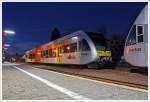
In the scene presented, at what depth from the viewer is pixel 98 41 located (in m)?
20.6

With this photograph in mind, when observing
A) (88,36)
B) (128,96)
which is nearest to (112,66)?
(88,36)

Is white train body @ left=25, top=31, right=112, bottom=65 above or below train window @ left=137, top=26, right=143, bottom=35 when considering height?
below

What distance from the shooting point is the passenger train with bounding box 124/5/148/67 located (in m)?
11.9

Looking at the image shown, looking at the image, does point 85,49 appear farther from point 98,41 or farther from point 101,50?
point 98,41

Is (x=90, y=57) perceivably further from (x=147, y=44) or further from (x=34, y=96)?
(x=34, y=96)

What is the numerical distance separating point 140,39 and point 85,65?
9378mm

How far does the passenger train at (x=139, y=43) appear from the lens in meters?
11.9

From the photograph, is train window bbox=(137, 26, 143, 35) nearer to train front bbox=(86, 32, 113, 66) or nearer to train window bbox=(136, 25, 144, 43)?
train window bbox=(136, 25, 144, 43)

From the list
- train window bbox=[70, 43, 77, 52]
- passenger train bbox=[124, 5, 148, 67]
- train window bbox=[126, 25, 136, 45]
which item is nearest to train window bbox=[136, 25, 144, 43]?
passenger train bbox=[124, 5, 148, 67]

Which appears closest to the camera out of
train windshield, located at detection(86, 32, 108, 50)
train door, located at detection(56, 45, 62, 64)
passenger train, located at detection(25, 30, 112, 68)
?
passenger train, located at detection(25, 30, 112, 68)

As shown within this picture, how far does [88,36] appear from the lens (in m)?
20.1

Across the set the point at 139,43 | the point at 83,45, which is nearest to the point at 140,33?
the point at 139,43

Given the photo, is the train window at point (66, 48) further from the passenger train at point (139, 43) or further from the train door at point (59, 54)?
the passenger train at point (139, 43)

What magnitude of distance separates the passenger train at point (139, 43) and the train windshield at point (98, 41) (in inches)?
231
